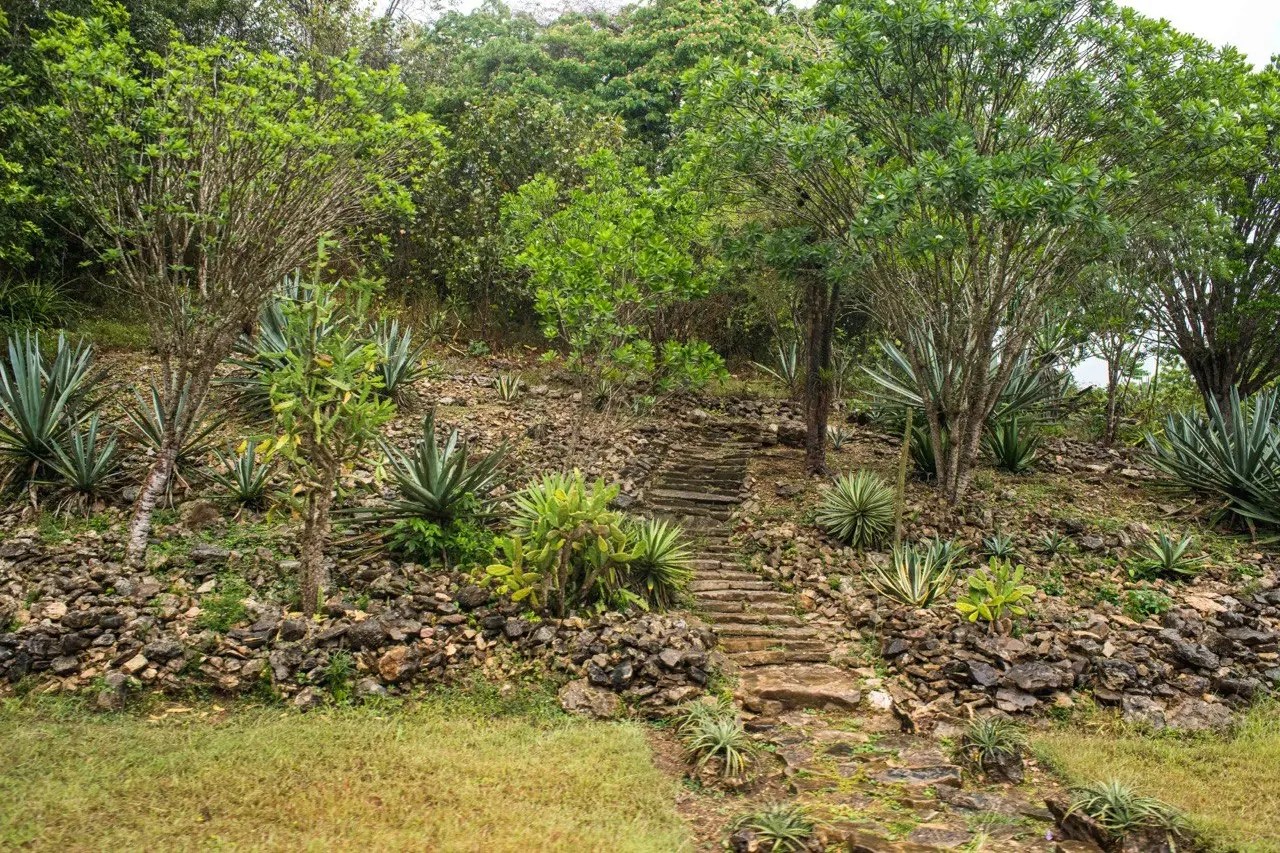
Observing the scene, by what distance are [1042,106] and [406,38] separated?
15.3m

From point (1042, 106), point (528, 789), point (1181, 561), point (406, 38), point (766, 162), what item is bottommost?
point (528, 789)

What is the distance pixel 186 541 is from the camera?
8.36 metres

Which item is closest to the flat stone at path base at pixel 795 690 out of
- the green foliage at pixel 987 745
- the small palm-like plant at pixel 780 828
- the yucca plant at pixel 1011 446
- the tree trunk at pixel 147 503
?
the green foliage at pixel 987 745

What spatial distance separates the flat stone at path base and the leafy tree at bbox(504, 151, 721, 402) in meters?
3.43

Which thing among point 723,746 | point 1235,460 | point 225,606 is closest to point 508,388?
point 225,606

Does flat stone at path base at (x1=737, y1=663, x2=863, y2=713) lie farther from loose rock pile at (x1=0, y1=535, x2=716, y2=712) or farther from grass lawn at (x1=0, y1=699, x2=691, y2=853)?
grass lawn at (x1=0, y1=699, x2=691, y2=853)

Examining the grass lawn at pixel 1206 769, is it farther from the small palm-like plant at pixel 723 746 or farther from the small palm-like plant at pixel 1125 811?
the small palm-like plant at pixel 723 746

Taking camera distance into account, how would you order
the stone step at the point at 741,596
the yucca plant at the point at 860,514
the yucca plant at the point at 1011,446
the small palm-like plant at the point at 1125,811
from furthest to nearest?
the yucca plant at the point at 1011,446
the yucca plant at the point at 860,514
the stone step at the point at 741,596
the small palm-like plant at the point at 1125,811

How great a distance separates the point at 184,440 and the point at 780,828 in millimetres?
6854

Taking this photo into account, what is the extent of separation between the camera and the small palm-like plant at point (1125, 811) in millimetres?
5168

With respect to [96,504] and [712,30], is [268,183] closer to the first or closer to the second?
[96,504]

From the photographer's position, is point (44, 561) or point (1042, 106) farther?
point (1042, 106)

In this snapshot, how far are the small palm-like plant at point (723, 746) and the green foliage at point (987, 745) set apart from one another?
1445mm

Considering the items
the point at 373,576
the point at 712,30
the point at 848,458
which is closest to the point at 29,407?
the point at 373,576
